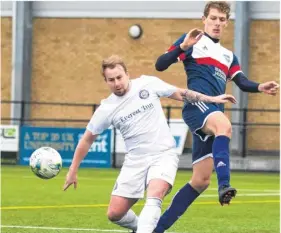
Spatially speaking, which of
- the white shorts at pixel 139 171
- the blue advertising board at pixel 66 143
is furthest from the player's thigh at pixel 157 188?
the blue advertising board at pixel 66 143

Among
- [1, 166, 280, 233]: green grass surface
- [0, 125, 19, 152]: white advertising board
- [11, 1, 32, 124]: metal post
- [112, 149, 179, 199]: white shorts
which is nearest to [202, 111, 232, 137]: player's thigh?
[112, 149, 179, 199]: white shorts

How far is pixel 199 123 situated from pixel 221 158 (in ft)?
1.93

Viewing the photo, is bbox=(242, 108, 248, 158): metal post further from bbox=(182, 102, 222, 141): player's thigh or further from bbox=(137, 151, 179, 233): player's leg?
bbox=(137, 151, 179, 233): player's leg

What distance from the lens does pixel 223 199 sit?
383 inches

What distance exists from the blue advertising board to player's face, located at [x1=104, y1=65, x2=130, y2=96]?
57.6 ft

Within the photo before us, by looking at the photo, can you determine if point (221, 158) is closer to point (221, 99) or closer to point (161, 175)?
point (221, 99)

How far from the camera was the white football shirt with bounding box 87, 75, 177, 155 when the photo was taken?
10.1m

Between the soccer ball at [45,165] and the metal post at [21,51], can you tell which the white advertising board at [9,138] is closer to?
the metal post at [21,51]

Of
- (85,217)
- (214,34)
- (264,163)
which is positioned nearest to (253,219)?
(85,217)

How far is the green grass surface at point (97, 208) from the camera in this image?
12.7 m

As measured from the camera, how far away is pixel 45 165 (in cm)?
1080

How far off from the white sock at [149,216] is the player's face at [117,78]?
3.61 ft

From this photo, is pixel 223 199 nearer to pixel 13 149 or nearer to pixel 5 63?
pixel 13 149

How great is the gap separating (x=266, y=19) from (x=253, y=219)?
59.9 ft
